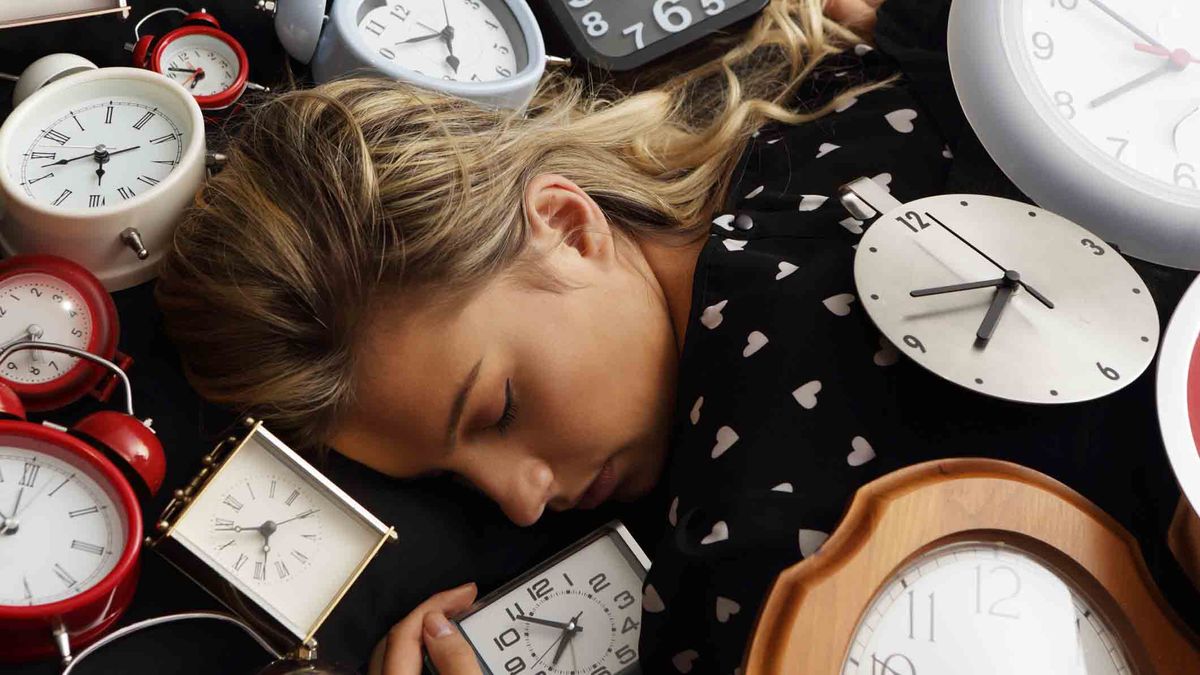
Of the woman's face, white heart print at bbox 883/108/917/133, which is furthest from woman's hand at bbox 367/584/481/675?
white heart print at bbox 883/108/917/133

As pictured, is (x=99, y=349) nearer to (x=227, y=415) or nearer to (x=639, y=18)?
(x=227, y=415)

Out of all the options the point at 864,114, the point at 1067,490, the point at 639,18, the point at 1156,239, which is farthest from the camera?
the point at 639,18

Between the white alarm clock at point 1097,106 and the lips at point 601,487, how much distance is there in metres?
0.51

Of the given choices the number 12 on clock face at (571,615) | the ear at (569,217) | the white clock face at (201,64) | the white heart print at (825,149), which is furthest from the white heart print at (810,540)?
the white clock face at (201,64)

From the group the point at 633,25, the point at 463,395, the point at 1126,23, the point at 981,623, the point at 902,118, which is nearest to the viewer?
the point at 981,623

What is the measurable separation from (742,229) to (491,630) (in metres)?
0.50

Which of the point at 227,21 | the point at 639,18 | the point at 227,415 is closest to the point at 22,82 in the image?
the point at 227,21

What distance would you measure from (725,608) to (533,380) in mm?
286

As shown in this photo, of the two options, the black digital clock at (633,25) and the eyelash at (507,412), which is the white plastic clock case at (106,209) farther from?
the black digital clock at (633,25)

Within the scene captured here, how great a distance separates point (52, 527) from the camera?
0.99 metres

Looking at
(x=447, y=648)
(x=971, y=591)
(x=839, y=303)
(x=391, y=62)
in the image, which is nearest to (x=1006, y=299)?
(x=839, y=303)

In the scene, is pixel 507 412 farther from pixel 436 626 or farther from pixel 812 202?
pixel 812 202

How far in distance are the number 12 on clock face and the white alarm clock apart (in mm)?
563

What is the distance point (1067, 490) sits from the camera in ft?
3.01
